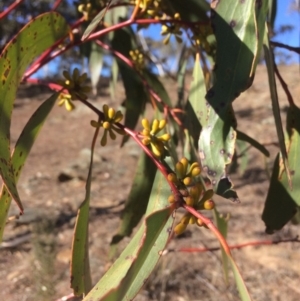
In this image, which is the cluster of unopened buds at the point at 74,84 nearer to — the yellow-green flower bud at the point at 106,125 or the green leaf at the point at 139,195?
the yellow-green flower bud at the point at 106,125

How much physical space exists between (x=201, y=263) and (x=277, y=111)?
4.17ft

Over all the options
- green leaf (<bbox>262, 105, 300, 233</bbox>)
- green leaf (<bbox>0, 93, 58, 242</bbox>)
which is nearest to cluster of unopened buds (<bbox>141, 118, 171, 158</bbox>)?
green leaf (<bbox>0, 93, 58, 242</bbox>)

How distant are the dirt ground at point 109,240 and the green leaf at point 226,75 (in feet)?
2.13

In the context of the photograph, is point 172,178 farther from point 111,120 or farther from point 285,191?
point 285,191

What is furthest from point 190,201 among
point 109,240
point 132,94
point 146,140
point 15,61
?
point 109,240

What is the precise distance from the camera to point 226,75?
688 millimetres

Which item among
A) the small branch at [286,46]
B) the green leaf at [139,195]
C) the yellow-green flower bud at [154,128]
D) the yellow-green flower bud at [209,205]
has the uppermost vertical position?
the small branch at [286,46]

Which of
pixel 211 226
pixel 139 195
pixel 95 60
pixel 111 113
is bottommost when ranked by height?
pixel 139 195

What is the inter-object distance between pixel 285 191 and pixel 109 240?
1.20 metres

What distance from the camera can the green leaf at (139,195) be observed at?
1161mm

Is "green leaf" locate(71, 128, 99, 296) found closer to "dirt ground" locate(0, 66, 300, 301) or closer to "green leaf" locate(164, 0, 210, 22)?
"green leaf" locate(164, 0, 210, 22)

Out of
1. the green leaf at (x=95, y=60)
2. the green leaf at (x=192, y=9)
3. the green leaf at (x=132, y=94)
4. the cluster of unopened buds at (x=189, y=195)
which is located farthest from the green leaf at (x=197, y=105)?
the green leaf at (x=95, y=60)

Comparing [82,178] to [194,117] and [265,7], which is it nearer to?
[194,117]

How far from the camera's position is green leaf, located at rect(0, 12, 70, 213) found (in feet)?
2.01
